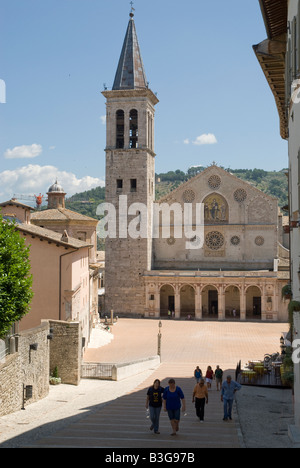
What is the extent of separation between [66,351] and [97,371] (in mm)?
2729

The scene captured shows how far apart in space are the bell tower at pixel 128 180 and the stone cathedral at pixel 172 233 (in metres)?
0.10

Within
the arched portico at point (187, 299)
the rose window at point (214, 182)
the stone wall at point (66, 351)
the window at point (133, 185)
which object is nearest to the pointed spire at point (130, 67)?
the window at point (133, 185)

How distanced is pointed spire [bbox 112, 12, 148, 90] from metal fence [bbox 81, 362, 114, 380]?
35.3 m

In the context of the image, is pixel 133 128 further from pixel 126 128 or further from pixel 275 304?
pixel 275 304

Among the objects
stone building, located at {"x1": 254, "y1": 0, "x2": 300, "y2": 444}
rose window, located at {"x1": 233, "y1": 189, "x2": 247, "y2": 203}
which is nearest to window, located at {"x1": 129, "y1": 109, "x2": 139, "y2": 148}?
rose window, located at {"x1": 233, "y1": 189, "x2": 247, "y2": 203}

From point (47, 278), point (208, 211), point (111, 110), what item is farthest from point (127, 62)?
point (47, 278)

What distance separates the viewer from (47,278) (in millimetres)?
28828

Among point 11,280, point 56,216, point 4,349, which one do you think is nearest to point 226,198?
point 56,216

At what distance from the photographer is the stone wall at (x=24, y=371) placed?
16891 millimetres

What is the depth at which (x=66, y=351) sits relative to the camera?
2528 centimetres

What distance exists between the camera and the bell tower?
55.4m

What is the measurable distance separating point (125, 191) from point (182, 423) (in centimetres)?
4321

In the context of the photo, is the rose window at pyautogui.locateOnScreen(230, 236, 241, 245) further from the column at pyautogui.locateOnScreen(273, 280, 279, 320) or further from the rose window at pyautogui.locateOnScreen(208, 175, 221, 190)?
the column at pyautogui.locateOnScreen(273, 280, 279, 320)
